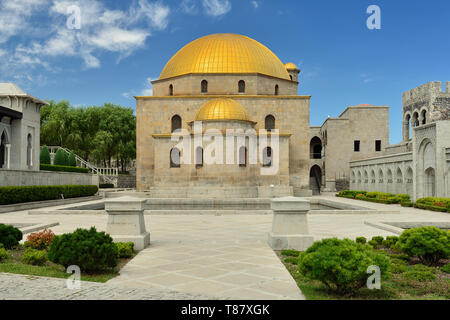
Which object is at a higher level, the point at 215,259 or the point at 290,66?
the point at 290,66

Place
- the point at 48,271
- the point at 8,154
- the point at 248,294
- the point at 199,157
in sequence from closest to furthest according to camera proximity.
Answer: the point at 248,294 → the point at 48,271 → the point at 8,154 → the point at 199,157

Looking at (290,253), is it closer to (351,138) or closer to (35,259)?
(35,259)

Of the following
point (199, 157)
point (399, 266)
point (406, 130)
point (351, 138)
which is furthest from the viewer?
point (406, 130)

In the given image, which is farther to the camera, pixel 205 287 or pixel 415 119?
pixel 415 119

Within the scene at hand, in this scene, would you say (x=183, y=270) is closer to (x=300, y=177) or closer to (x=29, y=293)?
(x=29, y=293)

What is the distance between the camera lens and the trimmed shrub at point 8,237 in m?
9.24

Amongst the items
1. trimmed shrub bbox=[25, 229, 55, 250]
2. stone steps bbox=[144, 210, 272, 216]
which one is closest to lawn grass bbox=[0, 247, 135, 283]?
trimmed shrub bbox=[25, 229, 55, 250]

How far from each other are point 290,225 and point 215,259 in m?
2.49

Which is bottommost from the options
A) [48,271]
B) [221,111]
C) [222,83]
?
[48,271]

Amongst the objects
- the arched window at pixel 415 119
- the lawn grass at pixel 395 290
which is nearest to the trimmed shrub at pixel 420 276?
the lawn grass at pixel 395 290

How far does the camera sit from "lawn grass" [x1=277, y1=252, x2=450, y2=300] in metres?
5.83

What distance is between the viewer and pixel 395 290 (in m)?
6.23

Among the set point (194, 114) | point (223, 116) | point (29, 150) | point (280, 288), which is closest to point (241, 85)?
point (194, 114)

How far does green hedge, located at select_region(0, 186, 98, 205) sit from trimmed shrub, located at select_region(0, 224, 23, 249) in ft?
40.5
